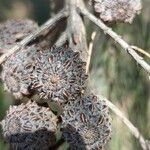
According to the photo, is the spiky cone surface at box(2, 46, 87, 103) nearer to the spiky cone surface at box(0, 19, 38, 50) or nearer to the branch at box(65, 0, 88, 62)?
the branch at box(65, 0, 88, 62)

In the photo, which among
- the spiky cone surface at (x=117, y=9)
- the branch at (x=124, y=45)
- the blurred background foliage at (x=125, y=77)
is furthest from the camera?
the blurred background foliage at (x=125, y=77)

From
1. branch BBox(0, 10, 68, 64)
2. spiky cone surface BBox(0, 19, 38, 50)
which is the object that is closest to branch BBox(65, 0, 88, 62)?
branch BBox(0, 10, 68, 64)

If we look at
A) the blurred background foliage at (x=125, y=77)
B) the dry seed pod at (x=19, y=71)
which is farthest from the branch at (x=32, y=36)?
the blurred background foliage at (x=125, y=77)

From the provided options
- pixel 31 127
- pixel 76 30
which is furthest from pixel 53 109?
pixel 76 30

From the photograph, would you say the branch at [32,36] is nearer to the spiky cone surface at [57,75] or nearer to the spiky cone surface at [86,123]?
the spiky cone surface at [57,75]

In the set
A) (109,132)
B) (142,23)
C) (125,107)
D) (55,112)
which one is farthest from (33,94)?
(142,23)

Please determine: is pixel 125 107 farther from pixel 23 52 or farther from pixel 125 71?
pixel 23 52
